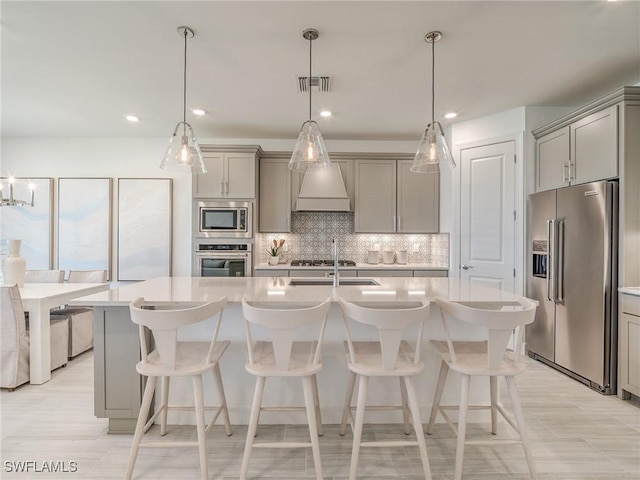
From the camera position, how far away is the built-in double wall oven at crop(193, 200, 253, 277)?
4129mm

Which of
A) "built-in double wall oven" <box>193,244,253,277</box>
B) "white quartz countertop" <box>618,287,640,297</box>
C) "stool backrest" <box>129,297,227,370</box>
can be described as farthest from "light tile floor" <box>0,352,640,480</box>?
"built-in double wall oven" <box>193,244,253,277</box>

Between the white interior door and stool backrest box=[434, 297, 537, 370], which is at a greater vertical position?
the white interior door

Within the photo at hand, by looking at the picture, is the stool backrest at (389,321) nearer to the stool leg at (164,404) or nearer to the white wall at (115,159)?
the stool leg at (164,404)

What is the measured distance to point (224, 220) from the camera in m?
4.20

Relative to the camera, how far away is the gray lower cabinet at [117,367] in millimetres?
2092

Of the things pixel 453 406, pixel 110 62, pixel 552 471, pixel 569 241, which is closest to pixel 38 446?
pixel 453 406

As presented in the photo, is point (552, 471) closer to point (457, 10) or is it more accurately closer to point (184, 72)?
point (457, 10)

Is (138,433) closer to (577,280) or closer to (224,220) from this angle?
(224,220)

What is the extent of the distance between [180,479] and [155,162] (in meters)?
4.04

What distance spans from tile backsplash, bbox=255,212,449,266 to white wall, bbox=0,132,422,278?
0.98 meters

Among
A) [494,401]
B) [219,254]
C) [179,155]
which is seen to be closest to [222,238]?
[219,254]

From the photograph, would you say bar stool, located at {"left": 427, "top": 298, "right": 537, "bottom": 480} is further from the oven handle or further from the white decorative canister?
the white decorative canister

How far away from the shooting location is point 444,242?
14.4 feet

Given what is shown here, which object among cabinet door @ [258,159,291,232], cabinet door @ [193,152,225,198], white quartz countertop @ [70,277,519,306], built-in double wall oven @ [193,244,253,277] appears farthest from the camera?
cabinet door @ [258,159,291,232]
